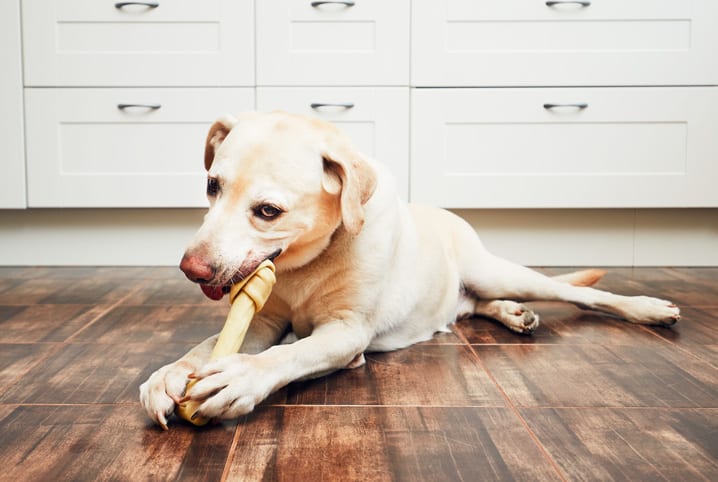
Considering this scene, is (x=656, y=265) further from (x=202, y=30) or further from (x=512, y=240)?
(x=202, y=30)

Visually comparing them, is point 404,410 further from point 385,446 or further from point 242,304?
point 242,304

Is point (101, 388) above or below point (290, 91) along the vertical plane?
below

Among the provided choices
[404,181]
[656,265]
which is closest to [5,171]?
[404,181]

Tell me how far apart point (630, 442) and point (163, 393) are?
764mm

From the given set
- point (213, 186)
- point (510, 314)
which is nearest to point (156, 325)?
point (213, 186)

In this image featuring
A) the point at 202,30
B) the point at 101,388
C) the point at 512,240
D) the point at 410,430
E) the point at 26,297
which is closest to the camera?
the point at 410,430

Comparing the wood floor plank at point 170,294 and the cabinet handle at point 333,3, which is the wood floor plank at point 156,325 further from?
the cabinet handle at point 333,3

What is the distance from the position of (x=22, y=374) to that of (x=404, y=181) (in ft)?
6.20

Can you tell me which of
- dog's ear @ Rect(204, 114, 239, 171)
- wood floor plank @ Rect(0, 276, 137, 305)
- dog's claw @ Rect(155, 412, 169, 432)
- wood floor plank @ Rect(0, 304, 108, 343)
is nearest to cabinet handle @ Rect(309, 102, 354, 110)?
wood floor plank @ Rect(0, 276, 137, 305)

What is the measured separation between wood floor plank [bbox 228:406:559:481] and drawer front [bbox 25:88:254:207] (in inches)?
77.2

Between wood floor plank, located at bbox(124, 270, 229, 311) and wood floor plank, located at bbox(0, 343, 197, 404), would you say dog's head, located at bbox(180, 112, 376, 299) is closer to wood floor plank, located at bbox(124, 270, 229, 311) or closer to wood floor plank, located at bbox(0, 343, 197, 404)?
wood floor plank, located at bbox(0, 343, 197, 404)

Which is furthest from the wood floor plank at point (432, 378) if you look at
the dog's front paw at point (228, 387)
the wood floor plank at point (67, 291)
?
the wood floor plank at point (67, 291)

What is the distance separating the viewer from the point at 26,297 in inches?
98.9

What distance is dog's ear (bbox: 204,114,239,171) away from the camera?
5.47ft
